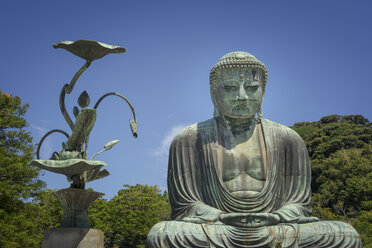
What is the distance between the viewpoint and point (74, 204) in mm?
9133

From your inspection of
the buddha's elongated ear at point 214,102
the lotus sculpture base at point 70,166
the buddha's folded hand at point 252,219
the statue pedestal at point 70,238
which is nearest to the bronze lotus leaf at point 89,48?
the lotus sculpture base at point 70,166

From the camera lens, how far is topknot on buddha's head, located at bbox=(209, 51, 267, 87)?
752 centimetres

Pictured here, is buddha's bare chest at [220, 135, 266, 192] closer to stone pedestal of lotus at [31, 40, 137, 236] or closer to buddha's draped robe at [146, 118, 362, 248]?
buddha's draped robe at [146, 118, 362, 248]

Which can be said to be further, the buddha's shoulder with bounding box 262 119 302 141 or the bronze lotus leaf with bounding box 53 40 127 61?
the bronze lotus leaf with bounding box 53 40 127 61

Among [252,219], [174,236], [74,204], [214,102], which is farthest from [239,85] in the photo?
[74,204]

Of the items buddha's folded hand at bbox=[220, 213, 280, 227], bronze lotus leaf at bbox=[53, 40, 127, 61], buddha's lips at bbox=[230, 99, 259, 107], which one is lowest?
buddha's folded hand at bbox=[220, 213, 280, 227]

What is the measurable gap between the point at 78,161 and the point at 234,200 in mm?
3506

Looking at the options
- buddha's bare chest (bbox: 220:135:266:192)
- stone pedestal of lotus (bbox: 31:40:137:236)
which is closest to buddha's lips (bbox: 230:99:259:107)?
buddha's bare chest (bbox: 220:135:266:192)

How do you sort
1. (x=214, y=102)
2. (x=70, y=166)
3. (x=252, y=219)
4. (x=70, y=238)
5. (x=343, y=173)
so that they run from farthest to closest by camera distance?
1. (x=343, y=173)
2. (x=70, y=166)
3. (x=70, y=238)
4. (x=214, y=102)
5. (x=252, y=219)

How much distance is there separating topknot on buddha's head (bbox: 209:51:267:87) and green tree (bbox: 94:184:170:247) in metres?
27.2

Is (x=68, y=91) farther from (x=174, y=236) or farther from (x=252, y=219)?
(x=252, y=219)

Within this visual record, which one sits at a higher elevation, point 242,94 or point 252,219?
point 242,94

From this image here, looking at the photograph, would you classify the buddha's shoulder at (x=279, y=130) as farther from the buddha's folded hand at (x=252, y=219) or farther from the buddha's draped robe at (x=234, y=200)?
the buddha's folded hand at (x=252, y=219)

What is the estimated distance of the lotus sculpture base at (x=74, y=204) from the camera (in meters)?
9.05
